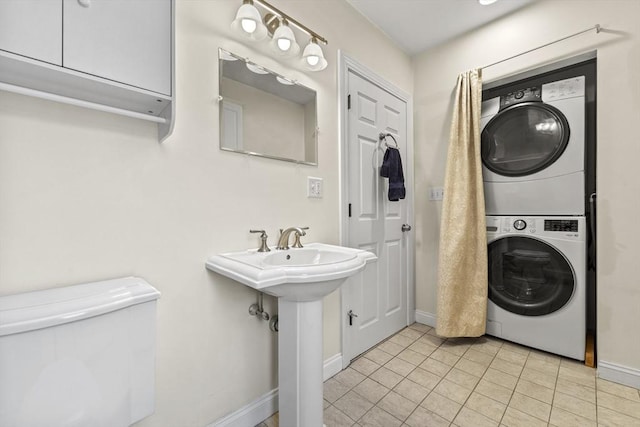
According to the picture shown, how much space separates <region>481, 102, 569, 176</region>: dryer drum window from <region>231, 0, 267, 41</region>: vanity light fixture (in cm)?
182

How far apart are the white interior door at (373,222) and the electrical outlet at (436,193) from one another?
220 mm

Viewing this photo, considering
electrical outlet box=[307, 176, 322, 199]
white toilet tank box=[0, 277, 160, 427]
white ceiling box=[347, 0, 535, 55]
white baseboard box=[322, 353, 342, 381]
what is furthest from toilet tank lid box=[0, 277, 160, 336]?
white ceiling box=[347, 0, 535, 55]

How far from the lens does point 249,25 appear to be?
1.20m

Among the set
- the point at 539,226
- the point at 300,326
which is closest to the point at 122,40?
the point at 300,326

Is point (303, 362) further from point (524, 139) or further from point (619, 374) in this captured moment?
point (524, 139)

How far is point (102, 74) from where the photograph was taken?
792mm

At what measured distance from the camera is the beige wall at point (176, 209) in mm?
822

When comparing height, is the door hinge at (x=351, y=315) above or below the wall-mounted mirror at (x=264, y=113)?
below

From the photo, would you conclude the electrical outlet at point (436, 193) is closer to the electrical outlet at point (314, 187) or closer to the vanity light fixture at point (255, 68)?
the electrical outlet at point (314, 187)

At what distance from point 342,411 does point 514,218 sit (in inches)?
68.7

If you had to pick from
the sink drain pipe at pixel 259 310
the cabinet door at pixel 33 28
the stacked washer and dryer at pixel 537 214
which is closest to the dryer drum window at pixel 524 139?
the stacked washer and dryer at pixel 537 214

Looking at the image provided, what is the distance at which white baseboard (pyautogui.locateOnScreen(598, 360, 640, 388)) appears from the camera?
154 centimetres

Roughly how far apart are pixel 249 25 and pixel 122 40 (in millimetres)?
Answer: 567

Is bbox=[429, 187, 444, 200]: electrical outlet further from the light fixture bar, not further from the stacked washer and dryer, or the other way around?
the light fixture bar
